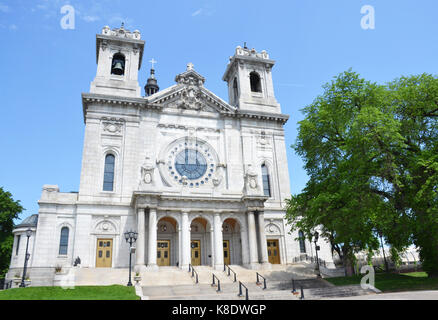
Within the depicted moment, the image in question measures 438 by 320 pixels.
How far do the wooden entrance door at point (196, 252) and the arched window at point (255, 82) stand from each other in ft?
66.6

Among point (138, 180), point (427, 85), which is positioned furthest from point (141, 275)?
point (427, 85)

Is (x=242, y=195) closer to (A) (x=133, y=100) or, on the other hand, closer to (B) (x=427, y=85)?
(A) (x=133, y=100)

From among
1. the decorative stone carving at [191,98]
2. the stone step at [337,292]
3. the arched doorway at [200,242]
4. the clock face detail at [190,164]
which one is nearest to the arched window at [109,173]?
the clock face detail at [190,164]

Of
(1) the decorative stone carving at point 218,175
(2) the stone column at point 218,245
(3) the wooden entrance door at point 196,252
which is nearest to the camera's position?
(2) the stone column at point 218,245

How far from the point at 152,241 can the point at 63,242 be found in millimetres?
8095

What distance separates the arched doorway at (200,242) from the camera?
32906mm

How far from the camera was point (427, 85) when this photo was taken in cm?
2308

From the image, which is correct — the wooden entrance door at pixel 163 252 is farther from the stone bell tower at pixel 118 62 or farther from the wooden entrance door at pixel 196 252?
the stone bell tower at pixel 118 62

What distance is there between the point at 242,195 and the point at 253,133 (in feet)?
29.6

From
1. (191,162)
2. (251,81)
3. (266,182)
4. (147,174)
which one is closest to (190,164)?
(191,162)

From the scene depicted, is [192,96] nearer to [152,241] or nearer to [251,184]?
[251,184]

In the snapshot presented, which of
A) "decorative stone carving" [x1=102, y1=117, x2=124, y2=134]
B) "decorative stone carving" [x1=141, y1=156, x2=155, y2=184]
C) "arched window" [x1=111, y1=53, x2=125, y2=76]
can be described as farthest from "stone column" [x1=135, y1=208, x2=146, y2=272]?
"arched window" [x1=111, y1=53, x2=125, y2=76]

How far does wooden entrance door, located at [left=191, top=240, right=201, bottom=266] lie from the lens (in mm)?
32906

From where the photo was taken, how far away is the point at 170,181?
34.2 metres
